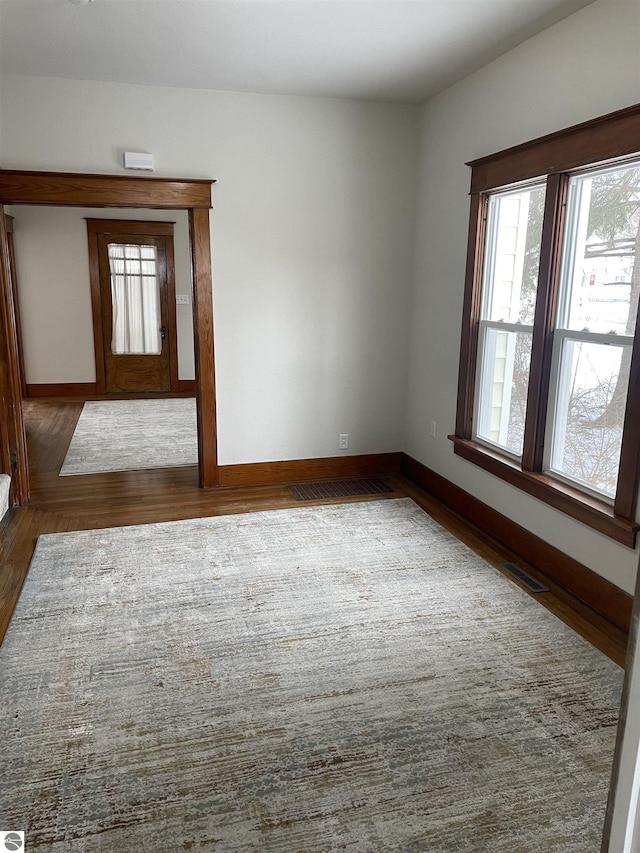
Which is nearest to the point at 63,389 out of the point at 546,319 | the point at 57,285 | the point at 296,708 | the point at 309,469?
the point at 57,285

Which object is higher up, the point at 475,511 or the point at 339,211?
the point at 339,211

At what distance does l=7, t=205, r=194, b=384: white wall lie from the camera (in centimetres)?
771

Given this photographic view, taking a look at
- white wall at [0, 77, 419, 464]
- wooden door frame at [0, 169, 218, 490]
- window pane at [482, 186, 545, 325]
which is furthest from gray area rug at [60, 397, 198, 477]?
window pane at [482, 186, 545, 325]

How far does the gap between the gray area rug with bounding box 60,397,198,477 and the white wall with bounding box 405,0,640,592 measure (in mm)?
2180

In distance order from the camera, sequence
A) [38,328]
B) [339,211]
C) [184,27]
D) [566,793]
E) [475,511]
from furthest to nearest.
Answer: [38,328] < [339,211] < [475,511] < [184,27] < [566,793]

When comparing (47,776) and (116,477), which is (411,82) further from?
(47,776)

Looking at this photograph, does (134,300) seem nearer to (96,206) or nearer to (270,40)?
(96,206)

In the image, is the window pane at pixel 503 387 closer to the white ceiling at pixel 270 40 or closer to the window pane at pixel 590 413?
the window pane at pixel 590 413

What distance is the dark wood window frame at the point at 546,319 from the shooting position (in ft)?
8.89

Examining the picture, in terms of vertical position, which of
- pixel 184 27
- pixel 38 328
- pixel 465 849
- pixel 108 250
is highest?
pixel 184 27

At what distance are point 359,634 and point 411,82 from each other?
3441 millimetres

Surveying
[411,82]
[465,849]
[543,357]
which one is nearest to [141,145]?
[411,82]

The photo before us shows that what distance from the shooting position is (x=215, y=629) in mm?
2768

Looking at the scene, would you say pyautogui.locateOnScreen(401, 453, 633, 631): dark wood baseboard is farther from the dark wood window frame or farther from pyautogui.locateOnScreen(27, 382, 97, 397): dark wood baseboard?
pyautogui.locateOnScreen(27, 382, 97, 397): dark wood baseboard
